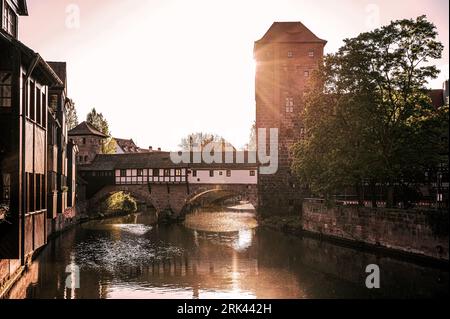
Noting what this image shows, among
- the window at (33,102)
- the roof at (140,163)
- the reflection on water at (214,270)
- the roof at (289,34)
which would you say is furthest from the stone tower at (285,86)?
the window at (33,102)

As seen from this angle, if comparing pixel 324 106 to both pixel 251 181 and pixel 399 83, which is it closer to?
pixel 399 83

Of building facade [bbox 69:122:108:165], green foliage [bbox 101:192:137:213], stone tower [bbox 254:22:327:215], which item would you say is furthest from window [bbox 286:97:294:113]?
green foliage [bbox 101:192:137:213]

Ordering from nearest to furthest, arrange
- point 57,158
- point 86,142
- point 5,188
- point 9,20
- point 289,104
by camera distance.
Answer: point 5,188 < point 9,20 < point 57,158 < point 289,104 < point 86,142

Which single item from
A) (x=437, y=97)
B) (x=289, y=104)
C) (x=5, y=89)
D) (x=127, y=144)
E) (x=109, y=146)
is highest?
(x=437, y=97)

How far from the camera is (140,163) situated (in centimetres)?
4856

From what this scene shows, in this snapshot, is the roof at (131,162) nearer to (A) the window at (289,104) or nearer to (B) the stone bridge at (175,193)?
(B) the stone bridge at (175,193)

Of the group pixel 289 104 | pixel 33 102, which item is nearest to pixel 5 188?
pixel 33 102

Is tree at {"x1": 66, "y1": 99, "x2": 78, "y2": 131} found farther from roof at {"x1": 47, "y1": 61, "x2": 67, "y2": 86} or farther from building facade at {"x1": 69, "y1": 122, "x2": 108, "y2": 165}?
roof at {"x1": 47, "y1": 61, "x2": 67, "y2": 86}

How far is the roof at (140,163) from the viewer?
1815 inches

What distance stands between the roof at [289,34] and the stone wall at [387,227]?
18028 mm

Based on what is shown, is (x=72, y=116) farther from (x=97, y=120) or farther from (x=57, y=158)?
(x=57, y=158)

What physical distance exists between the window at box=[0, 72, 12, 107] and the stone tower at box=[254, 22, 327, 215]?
101 ft

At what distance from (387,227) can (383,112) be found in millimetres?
6582
